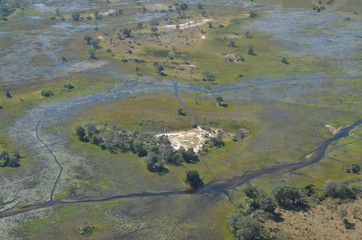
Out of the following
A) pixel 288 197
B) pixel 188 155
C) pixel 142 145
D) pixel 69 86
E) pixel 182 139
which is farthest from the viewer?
pixel 69 86

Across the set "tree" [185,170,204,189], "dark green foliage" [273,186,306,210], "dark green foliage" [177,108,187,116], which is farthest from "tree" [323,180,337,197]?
"dark green foliage" [177,108,187,116]

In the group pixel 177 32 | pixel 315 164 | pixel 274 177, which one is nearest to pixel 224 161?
pixel 274 177

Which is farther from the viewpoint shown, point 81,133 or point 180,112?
point 180,112

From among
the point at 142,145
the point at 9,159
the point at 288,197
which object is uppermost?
the point at 9,159

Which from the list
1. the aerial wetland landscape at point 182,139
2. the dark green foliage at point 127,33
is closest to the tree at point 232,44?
the aerial wetland landscape at point 182,139

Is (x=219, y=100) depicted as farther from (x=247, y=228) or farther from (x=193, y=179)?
(x=247, y=228)

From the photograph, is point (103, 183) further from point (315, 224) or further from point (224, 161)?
Answer: point (315, 224)

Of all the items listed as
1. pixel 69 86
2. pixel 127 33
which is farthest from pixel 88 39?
pixel 69 86
